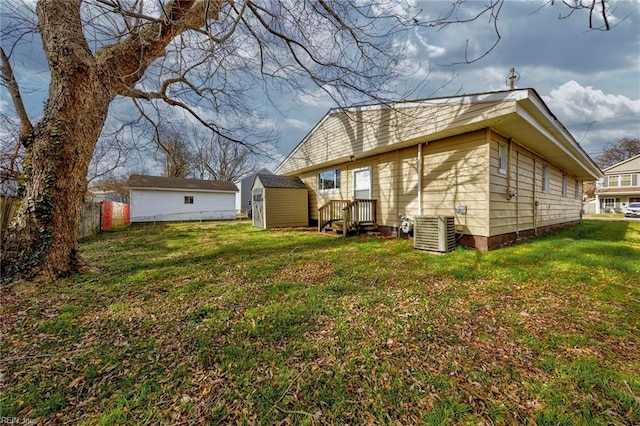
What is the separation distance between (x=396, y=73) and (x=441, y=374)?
4876 millimetres

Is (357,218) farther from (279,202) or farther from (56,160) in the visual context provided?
(56,160)

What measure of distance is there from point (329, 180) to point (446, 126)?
18.9 ft

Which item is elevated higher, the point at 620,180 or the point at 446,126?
the point at 620,180

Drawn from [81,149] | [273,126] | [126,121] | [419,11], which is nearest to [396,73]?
[419,11]

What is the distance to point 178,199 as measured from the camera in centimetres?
1842

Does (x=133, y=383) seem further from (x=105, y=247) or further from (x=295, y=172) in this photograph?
(x=295, y=172)

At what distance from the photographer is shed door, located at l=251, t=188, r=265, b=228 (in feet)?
37.2

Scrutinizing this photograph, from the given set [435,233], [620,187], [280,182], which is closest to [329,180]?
[280,182]

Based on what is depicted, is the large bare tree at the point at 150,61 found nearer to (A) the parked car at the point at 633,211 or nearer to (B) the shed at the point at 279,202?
(B) the shed at the point at 279,202

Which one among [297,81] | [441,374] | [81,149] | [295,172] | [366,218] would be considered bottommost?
[441,374]

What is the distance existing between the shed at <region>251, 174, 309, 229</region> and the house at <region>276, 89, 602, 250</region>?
1937 millimetres

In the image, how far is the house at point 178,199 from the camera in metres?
17.0

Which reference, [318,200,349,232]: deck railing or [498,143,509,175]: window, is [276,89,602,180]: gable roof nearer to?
[498,143,509,175]: window

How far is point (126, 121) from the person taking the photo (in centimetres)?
599
